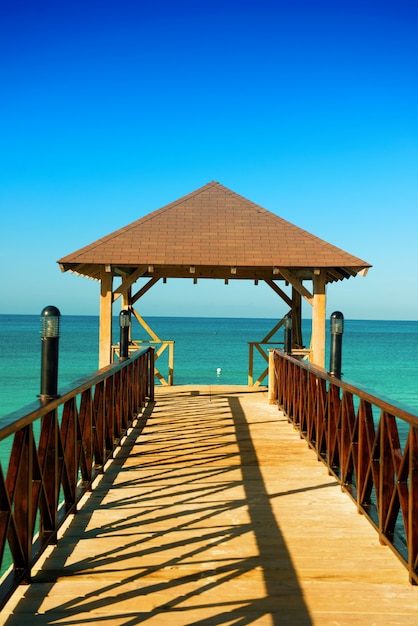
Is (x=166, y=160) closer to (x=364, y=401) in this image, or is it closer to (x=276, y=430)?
(x=276, y=430)

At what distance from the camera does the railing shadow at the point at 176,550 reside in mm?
2471

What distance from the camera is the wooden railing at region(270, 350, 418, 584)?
2738mm

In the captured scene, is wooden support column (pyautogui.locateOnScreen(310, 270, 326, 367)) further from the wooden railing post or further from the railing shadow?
the railing shadow

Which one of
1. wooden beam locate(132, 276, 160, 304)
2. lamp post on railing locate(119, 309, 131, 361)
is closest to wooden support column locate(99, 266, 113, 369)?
lamp post on railing locate(119, 309, 131, 361)

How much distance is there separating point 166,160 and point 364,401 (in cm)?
1616

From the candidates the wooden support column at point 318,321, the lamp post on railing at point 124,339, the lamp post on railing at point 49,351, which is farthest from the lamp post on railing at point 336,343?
the wooden support column at point 318,321

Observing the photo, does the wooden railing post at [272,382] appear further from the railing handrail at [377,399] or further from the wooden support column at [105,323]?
the railing handrail at [377,399]

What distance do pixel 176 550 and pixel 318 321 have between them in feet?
21.0

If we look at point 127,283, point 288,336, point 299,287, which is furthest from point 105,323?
point 299,287

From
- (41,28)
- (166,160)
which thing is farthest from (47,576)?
(166,160)

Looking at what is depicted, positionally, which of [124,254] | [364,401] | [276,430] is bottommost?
[276,430]

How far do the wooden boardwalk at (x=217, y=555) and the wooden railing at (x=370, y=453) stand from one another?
11cm

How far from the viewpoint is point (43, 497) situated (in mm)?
2936

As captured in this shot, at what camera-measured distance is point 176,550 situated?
3162mm
